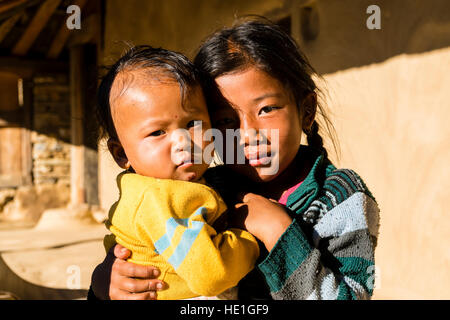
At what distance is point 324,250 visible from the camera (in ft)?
3.63

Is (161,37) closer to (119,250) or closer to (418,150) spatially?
(418,150)

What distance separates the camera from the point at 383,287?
2.85 metres

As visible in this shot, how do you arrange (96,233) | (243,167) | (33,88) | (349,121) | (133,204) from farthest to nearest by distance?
(33,88) < (96,233) < (349,121) < (243,167) < (133,204)

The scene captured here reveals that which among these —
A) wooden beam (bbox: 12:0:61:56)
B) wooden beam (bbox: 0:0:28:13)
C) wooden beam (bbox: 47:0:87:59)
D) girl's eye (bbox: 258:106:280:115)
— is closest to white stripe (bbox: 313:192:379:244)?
girl's eye (bbox: 258:106:280:115)

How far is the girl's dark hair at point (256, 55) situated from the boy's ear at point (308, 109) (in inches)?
0.6

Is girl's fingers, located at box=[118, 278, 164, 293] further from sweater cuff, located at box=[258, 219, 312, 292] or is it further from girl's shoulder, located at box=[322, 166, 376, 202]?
girl's shoulder, located at box=[322, 166, 376, 202]

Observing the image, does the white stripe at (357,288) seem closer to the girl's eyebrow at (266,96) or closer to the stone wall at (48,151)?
the girl's eyebrow at (266,96)

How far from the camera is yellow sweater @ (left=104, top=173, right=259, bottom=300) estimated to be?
39.4 inches

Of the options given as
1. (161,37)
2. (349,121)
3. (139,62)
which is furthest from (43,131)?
(139,62)

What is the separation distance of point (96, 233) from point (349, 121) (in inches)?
170

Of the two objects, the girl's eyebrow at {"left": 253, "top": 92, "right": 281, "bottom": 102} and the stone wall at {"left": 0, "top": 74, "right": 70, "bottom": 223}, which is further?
the stone wall at {"left": 0, "top": 74, "right": 70, "bottom": 223}

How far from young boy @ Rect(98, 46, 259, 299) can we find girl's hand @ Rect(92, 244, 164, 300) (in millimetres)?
19

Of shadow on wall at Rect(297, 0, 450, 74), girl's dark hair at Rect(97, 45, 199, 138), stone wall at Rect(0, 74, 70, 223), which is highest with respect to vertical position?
shadow on wall at Rect(297, 0, 450, 74)

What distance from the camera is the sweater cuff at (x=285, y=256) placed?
A: 1.03 meters
